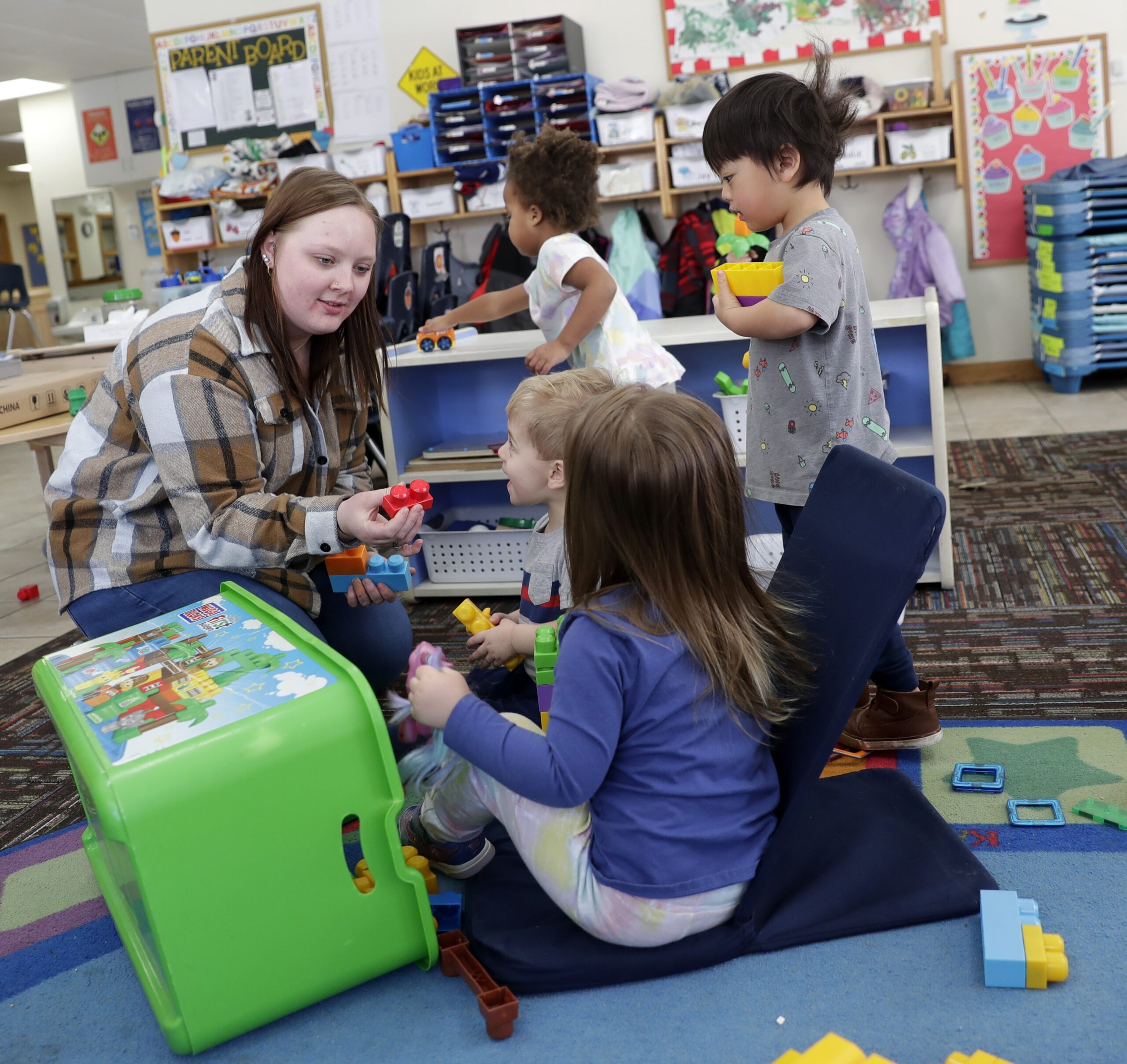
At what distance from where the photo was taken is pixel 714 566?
1.27 metres

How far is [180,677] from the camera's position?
137cm

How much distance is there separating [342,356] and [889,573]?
3.39 ft

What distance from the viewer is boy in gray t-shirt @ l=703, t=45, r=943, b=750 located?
1831mm

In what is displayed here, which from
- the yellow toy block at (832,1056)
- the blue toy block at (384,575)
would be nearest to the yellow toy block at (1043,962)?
the yellow toy block at (832,1056)

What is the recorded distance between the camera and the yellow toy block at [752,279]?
1.90 meters

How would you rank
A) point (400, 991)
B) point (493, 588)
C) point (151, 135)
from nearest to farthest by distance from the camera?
point (400, 991)
point (493, 588)
point (151, 135)

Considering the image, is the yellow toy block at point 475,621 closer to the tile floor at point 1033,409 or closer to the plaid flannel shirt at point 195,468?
the plaid flannel shirt at point 195,468

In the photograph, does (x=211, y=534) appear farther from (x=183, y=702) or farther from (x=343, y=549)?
(x=183, y=702)

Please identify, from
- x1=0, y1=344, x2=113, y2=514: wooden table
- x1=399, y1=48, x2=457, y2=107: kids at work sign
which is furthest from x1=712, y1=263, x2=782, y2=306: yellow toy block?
x1=399, y1=48, x2=457, y2=107: kids at work sign

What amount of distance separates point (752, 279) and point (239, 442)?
92 centimetres

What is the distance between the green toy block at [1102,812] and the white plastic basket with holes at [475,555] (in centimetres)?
159

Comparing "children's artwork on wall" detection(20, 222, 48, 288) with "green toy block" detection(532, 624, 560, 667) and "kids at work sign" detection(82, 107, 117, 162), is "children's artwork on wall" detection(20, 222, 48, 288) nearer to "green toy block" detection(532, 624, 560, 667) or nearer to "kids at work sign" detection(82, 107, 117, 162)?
"kids at work sign" detection(82, 107, 117, 162)

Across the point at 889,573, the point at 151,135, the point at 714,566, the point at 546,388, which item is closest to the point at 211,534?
the point at 546,388

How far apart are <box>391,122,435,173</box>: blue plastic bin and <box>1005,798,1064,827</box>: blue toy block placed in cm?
440
